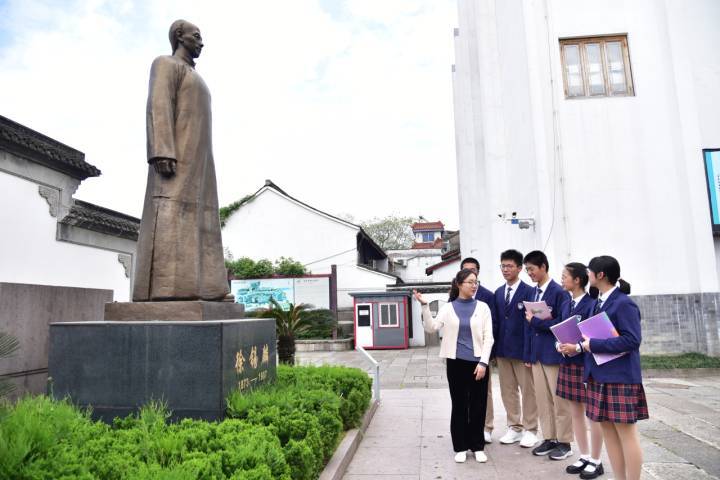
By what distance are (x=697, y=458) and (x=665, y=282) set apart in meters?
6.80

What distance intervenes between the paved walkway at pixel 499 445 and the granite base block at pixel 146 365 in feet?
4.71

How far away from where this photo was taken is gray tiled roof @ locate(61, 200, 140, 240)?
662 centimetres

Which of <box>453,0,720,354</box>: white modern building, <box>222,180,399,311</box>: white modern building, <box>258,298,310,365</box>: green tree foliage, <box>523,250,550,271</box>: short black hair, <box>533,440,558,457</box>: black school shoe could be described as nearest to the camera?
<box>533,440,558,457</box>: black school shoe

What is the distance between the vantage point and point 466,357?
A: 428 centimetres

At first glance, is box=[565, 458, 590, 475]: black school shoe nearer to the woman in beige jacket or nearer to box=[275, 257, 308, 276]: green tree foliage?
the woman in beige jacket

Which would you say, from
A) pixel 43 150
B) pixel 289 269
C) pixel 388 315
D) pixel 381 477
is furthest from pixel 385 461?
pixel 289 269

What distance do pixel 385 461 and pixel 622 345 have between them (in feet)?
7.57

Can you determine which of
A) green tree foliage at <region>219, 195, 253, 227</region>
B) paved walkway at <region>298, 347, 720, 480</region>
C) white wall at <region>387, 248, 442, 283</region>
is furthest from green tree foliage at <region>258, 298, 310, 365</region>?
white wall at <region>387, 248, 442, 283</region>

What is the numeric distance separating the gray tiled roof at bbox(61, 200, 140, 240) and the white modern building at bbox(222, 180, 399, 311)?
16041 millimetres

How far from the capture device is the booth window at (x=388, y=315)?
1548 centimetres

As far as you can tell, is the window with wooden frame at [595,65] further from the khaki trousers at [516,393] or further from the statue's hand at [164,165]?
the statue's hand at [164,165]

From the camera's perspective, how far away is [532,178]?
35.2 ft

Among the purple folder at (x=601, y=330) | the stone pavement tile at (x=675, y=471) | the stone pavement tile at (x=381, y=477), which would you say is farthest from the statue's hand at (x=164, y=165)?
the stone pavement tile at (x=675, y=471)

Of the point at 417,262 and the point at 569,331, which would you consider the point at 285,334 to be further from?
the point at 417,262
